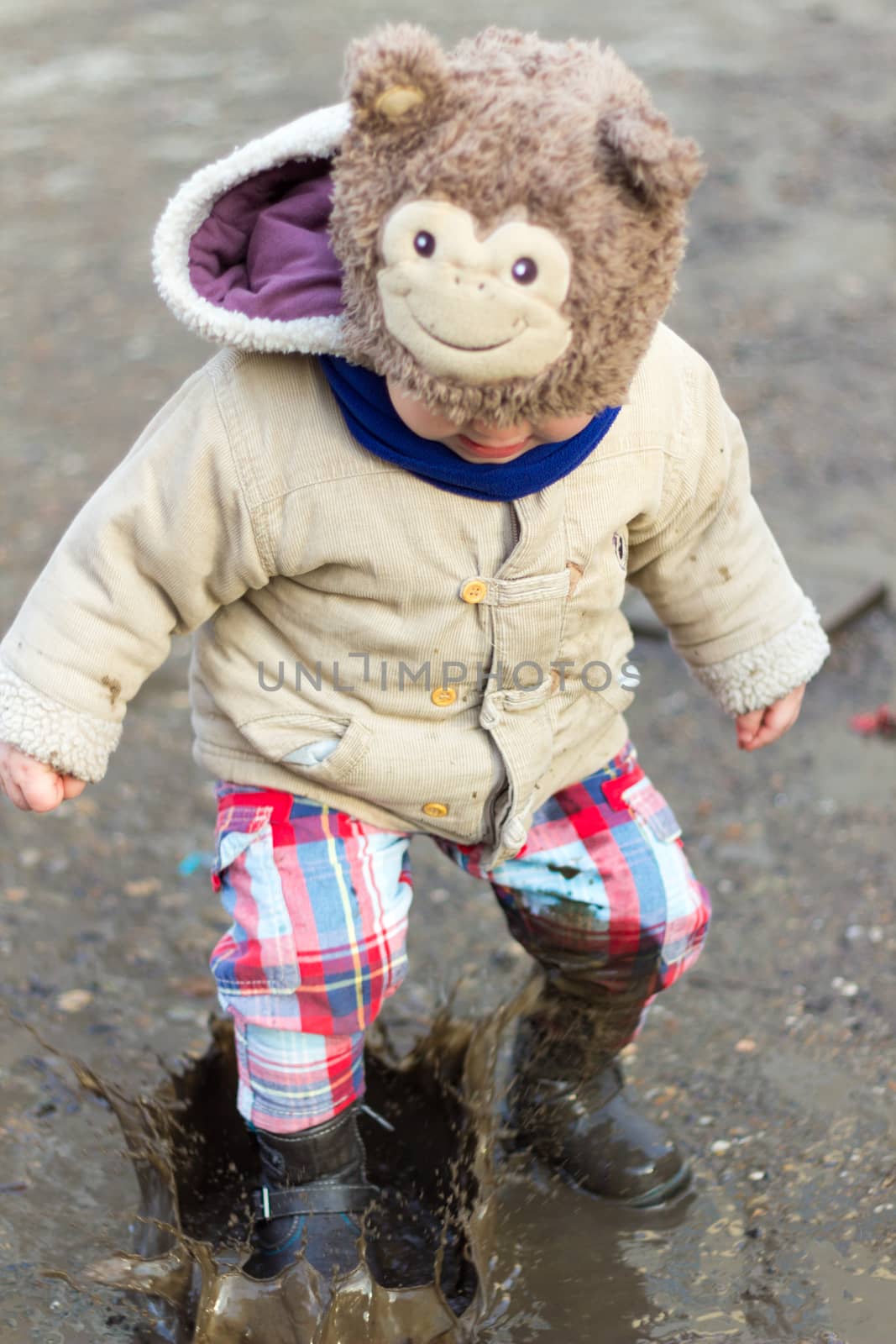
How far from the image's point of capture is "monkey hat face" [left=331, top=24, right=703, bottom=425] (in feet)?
4.49

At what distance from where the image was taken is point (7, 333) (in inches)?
189

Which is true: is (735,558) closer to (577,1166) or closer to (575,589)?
(575,589)

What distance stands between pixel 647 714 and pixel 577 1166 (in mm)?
1213

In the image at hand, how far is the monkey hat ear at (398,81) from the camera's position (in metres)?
1.38

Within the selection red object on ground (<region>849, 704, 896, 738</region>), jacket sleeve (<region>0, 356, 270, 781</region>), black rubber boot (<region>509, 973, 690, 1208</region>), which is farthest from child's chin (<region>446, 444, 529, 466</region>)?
red object on ground (<region>849, 704, 896, 738</region>)

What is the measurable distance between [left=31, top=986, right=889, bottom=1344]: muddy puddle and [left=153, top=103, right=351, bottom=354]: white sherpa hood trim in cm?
104

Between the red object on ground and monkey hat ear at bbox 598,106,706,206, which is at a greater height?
monkey hat ear at bbox 598,106,706,206

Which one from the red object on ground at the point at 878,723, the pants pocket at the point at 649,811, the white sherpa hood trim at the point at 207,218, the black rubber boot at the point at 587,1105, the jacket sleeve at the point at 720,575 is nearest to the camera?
the white sherpa hood trim at the point at 207,218

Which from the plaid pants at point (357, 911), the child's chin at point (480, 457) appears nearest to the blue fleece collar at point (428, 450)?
the child's chin at point (480, 457)

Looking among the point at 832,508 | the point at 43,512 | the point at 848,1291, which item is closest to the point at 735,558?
the point at 848,1291

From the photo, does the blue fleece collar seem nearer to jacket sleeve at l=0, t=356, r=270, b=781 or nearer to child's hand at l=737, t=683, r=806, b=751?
jacket sleeve at l=0, t=356, r=270, b=781

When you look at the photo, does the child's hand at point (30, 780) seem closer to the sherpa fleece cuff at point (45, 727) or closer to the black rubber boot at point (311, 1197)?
the sherpa fleece cuff at point (45, 727)

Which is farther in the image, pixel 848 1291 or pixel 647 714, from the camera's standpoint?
pixel 647 714

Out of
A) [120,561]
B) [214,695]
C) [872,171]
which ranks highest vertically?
[120,561]
